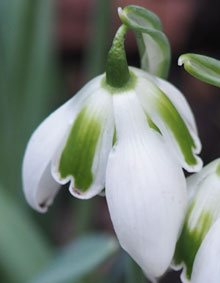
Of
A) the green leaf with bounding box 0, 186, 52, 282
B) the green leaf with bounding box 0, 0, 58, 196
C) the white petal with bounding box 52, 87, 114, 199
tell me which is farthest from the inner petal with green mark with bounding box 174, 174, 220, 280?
the green leaf with bounding box 0, 0, 58, 196

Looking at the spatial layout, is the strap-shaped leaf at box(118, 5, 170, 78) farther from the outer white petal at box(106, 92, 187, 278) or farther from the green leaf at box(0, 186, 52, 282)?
the green leaf at box(0, 186, 52, 282)

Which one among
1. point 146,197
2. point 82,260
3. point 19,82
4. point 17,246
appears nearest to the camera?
point 146,197

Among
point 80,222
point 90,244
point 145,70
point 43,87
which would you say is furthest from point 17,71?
point 145,70

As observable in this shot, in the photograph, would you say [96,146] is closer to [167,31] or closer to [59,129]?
[59,129]

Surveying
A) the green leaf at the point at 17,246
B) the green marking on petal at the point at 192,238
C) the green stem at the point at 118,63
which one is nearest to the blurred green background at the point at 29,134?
the green leaf at the point at 17,246

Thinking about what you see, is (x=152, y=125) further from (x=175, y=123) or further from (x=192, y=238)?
(x=192, y=238)

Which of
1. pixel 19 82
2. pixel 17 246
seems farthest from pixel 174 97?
pixel 19 82
